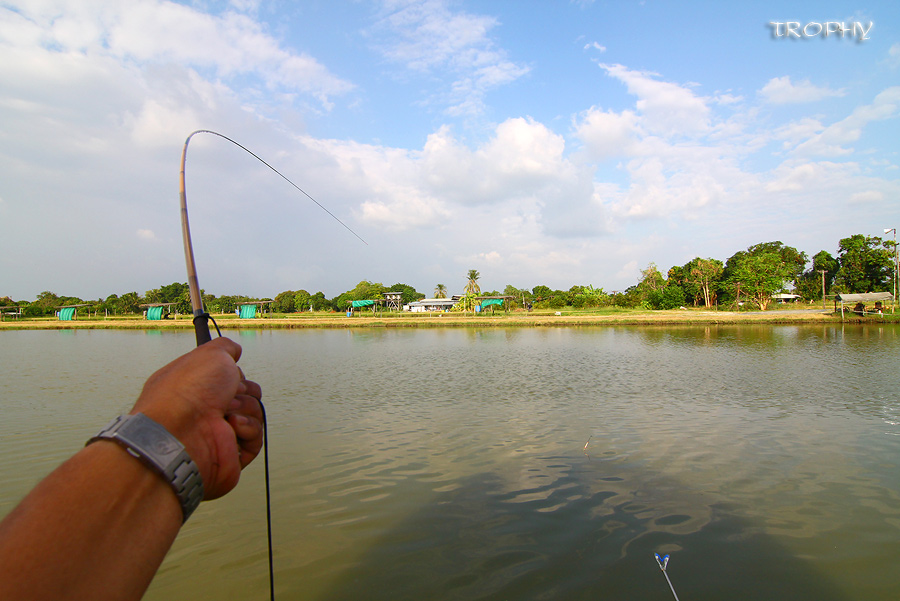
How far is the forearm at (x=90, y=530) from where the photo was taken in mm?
866

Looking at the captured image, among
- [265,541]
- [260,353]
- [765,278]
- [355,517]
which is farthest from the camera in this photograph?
[765,278]

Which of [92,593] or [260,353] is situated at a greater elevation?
[92,593]

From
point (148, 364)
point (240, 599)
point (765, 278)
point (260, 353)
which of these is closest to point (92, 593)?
point (240, 599)

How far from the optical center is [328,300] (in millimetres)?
99250

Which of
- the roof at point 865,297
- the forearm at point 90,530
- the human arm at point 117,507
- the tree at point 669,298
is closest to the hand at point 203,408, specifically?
the human arm at point 117,507

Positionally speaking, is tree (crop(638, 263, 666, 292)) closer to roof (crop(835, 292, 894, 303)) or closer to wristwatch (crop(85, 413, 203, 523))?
roof (crop(835, 292, 894, 303))

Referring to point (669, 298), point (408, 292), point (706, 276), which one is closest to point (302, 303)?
point (408, 292)

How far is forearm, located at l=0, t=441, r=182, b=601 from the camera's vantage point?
34.1 inches

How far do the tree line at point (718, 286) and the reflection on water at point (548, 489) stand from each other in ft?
175

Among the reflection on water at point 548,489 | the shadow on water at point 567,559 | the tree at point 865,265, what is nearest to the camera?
the shadow on water at point 567,559

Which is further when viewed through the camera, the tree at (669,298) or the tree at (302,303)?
the tree at (302,303)

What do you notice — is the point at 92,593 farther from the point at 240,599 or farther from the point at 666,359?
the point at 666,359

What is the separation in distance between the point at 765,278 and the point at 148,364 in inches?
2690

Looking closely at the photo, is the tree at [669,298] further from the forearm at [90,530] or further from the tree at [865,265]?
the forearm at [90,530]
